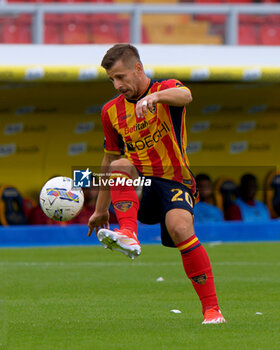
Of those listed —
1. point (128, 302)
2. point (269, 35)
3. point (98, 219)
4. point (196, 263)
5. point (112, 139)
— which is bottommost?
point (128, 302)

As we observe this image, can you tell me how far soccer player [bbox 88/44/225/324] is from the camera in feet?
19.0

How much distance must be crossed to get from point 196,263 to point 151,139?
90 cm

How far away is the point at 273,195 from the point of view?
54.0ft

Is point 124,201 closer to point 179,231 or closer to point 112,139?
point 179,231

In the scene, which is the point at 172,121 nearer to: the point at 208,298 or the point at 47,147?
the point at 208,298

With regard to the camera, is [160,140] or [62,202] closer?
[160,140]

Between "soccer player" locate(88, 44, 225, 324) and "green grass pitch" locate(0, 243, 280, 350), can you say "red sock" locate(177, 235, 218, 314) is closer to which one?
"soccer player" locate(88, 44, 225, 324)

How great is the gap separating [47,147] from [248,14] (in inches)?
166

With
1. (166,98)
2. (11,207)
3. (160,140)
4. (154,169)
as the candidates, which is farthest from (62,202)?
(11,207)

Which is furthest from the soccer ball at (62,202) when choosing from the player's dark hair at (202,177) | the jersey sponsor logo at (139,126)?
the player's dark hair at (202,177)

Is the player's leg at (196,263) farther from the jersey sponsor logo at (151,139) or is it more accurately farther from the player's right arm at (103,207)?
the player's right arm at (103,207)

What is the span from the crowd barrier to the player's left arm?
28.4 feet

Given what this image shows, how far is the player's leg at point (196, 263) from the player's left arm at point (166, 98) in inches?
27.9

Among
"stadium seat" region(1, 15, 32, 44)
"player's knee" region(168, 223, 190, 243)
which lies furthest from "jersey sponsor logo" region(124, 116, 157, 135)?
"stadium seat" region(1, 15, 32, 44)
